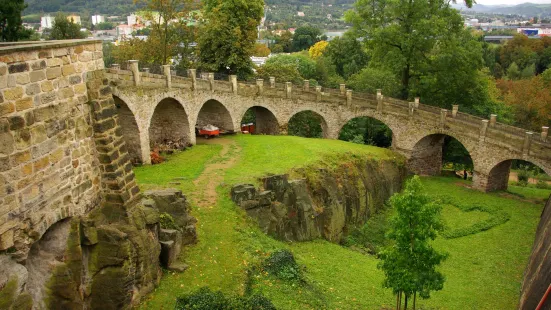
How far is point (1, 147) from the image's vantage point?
7.19 meters

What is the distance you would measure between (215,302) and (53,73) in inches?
216

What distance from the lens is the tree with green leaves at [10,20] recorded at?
90.0ft

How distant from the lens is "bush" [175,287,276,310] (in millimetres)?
9383

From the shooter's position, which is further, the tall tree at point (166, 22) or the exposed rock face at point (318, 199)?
the tall tree at point (166, 22)

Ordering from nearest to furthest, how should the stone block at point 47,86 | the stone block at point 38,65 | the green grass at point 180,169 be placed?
1. the stone block at point 38,65
2. the stone block at point 47,86
3. the green grass at point 180,169

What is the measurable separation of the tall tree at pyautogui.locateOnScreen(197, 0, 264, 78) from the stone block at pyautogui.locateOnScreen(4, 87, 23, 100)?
28173mm

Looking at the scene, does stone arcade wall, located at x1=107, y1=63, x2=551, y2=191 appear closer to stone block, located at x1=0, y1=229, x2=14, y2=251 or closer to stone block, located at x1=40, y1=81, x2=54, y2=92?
stone block, located at x1=40, y1=81, x2=54, y2=92

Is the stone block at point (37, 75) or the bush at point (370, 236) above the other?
the stone block at point (37, 75)

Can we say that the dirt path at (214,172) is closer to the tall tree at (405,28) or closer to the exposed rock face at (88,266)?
the exposed rock face at (88,266)

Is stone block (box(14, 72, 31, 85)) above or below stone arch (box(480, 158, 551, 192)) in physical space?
above

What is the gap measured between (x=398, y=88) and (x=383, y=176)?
10267mm

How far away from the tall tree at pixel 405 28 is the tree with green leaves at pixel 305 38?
47985 mm

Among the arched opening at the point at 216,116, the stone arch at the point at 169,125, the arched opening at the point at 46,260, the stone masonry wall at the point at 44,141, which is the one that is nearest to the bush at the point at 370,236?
the stone arch at the point at 169,125

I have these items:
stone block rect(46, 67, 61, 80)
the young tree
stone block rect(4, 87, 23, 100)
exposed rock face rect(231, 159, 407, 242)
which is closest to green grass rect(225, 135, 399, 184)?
exposed rock face rect(231, 159, 407, 242)
